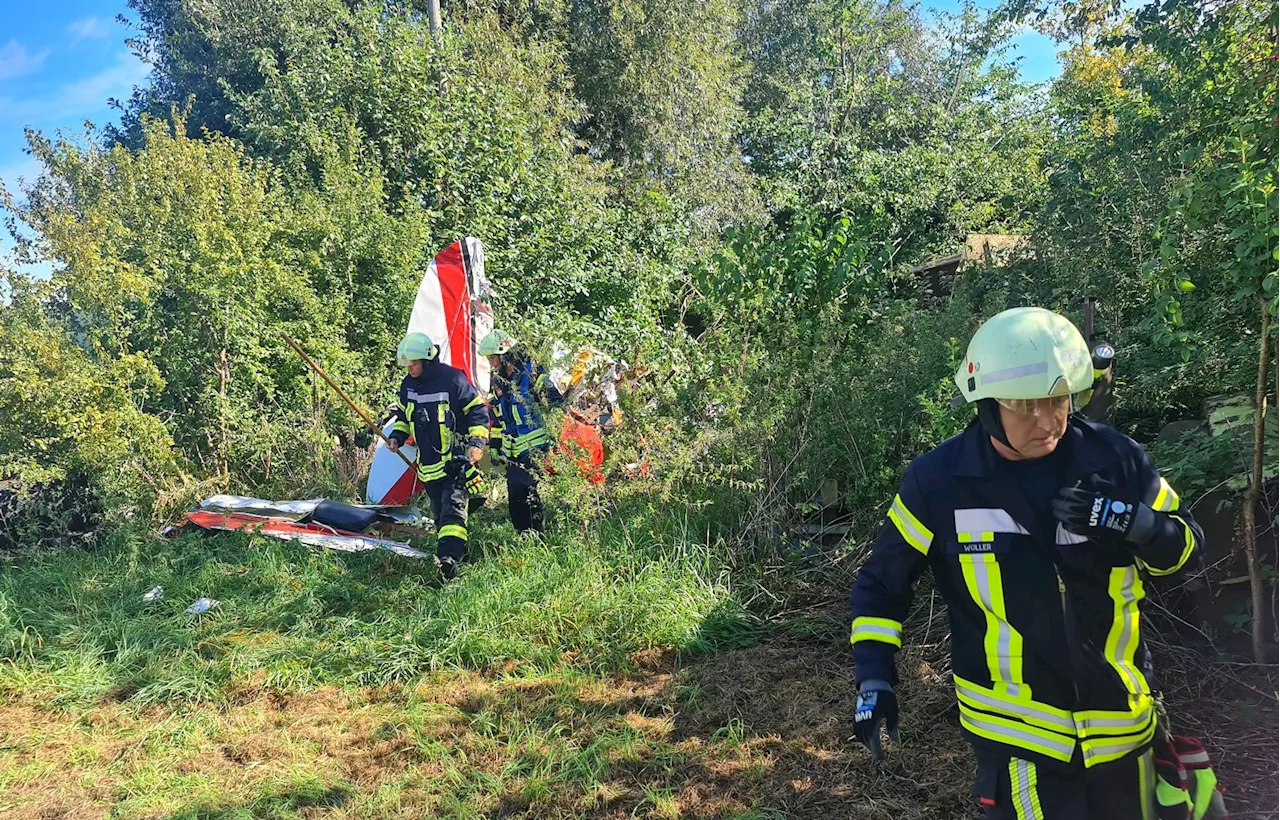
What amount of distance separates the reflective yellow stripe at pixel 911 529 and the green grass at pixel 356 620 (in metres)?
2.79

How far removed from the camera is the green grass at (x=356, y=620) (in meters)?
4.59

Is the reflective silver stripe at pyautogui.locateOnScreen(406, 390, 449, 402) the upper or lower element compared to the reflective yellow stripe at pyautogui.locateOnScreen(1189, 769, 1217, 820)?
upper

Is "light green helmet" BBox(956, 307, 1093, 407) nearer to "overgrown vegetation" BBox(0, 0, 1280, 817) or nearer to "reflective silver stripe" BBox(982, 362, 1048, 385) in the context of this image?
"reflective silver stripe" BBox(982, 362, 1048, 385)

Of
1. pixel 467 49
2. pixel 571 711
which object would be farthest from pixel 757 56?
pixel 571 711

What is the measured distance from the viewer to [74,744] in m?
4.04

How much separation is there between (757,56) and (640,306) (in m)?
13.1

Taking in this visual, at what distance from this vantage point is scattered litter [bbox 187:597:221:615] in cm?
539

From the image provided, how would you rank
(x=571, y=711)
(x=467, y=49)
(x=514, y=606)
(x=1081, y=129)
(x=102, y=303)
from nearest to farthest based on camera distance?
(x=571, y=711) → (x=514, y=606) → (x=102, y=303) → (x=1081, y=129) → (x=467, y=49)

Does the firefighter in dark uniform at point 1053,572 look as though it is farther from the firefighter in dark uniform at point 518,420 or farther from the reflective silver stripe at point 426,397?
the reflective silver stripe at point 426,397

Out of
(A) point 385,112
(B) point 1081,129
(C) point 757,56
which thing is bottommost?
(B) point 1081,129

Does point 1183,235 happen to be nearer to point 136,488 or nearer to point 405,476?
point 405,476

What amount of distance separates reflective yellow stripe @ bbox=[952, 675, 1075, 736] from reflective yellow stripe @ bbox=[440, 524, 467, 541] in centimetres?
449

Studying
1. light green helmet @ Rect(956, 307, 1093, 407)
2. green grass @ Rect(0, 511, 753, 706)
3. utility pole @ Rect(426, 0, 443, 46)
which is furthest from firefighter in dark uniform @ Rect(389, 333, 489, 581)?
utility pole @ Rect(426, 0, 443, 46)

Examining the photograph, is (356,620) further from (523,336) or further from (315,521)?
(523,336)
